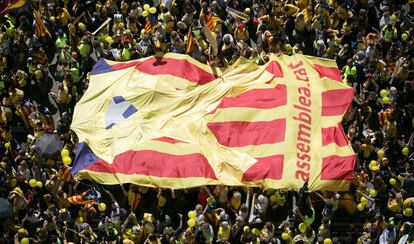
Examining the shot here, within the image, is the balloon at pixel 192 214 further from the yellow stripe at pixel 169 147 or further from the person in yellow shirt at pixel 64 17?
the person in yellow shirt at pixel 64 17

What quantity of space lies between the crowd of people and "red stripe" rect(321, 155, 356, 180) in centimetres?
87

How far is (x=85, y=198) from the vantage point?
4156 cm

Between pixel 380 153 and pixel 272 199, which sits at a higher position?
pixel 380 153

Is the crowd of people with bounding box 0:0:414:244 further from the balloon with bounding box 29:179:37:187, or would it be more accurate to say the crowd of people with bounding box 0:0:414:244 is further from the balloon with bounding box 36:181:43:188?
the balloon with bounding box 36:181:43:188

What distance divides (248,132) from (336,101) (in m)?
3.02

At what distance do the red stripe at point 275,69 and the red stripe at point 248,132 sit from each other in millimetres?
1922

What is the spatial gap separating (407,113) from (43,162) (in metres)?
11.4

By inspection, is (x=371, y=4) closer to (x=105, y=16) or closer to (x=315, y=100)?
(x=315, y=100)

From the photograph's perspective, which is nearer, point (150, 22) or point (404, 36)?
point (404, 36)

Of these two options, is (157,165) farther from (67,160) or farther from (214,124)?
(67,160)

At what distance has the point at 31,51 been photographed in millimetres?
45531

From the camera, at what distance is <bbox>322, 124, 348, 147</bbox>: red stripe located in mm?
41688

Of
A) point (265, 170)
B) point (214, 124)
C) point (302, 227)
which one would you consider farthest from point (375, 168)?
point (214, 124)

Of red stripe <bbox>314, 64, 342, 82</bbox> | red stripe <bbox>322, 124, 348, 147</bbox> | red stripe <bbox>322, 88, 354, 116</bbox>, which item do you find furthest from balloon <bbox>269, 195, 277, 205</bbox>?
red stripe <bbox>314, 64, 342, 82</bbox>
